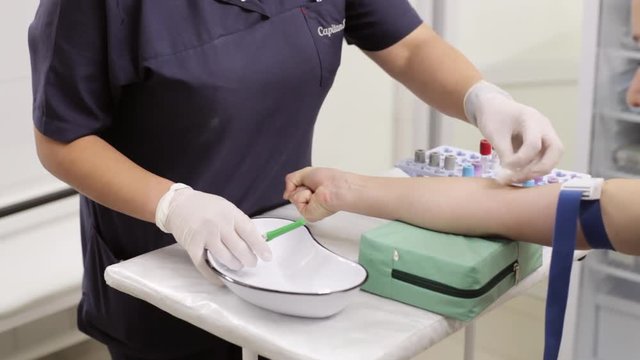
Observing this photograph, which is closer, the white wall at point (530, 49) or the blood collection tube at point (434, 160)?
the blood collection tube at point (434, 160)

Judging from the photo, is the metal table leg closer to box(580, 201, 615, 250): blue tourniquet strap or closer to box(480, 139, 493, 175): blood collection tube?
box(480, 139, 493, 175): blood collection tube

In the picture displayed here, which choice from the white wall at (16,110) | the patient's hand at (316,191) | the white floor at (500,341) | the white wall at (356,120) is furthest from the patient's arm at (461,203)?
the white wall at (356,120)

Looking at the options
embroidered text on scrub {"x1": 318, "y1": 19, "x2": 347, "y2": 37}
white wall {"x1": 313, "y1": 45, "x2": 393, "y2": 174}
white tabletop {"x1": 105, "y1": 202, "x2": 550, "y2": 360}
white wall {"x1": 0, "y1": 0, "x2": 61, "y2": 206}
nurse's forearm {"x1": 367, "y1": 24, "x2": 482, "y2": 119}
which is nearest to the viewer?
white tabletop {"x1": 105, "y1": 202, "x2": 550, "y2": 360}

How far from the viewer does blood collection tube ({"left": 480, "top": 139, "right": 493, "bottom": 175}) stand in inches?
59.6

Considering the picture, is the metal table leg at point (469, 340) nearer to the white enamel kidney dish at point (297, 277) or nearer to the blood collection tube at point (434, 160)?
the blood collection tube at point (434, 160)

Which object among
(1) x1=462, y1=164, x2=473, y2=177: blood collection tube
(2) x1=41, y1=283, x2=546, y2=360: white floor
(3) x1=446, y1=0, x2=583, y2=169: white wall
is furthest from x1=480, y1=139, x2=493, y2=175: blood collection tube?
(3) x1=446, y1=0, x2=583, y2=169: white wall

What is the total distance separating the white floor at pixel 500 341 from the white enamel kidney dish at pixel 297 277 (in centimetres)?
130

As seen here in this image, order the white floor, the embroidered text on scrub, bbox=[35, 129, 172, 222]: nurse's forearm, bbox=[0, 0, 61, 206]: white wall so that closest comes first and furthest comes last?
1. bbox=[35, 129, 172, 222]: nurse's forearm
2. the embroidered text on scrub
3. bbox=[0, 0, 61, 206]: white wall
4. the white floor

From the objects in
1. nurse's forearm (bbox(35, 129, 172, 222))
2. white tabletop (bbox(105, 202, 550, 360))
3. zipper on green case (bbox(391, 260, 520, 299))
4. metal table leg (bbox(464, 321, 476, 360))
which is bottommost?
metal table leg (bbox(464, 321, 476, 360))

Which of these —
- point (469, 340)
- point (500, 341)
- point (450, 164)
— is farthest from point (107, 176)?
point (500, 341)

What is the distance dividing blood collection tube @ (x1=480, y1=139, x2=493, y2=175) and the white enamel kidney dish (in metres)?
0.40

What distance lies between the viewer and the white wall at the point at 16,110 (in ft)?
7.01

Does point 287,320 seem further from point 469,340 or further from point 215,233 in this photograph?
point 469,340

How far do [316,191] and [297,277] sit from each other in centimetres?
19
